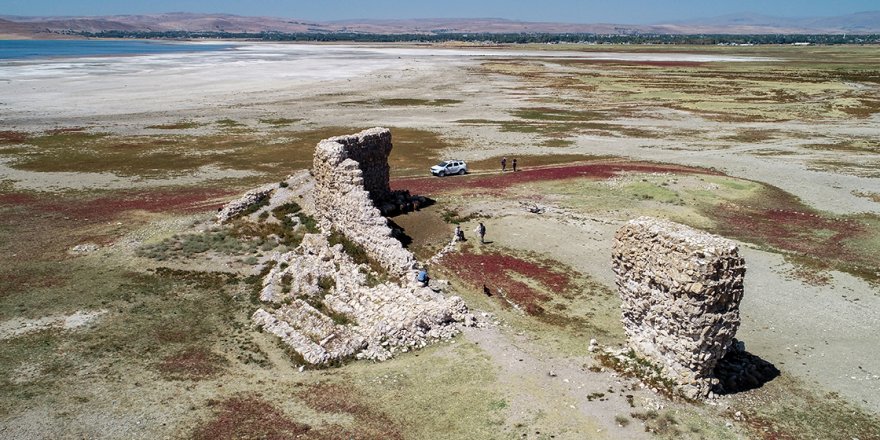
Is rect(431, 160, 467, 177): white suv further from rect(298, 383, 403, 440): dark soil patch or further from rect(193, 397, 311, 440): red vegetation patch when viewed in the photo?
rect(193, 397, 311, 440): red vegetation patch

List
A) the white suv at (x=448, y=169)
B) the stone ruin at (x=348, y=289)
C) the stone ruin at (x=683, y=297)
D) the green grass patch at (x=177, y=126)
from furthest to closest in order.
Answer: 1. the green grass patch at (x=177, y=126)
2. the white suv at (x=448, y=169)
3. the stone ruin at (x=348, y=289)
4. the stone ruin at (x=683, y=297)

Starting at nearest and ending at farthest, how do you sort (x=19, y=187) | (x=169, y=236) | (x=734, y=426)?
(x=734, y=426) < (x=169, y=236) < (x=19, y=187)

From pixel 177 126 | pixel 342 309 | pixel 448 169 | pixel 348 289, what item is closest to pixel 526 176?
pixel 448 169

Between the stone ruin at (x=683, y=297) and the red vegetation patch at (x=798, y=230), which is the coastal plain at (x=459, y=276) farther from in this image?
the stone ruin at (x=683, y=297)

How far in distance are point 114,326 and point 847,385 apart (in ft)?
88.0

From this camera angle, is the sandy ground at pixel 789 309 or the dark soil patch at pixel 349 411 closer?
the dark soil patch at pixel 349 411

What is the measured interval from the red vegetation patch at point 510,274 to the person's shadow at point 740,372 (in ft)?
24.3

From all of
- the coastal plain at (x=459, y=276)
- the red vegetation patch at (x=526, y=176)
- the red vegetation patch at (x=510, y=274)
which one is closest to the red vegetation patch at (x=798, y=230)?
the coastal plain at (x=459, y=276)

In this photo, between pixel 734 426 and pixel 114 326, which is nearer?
pixel 734 426

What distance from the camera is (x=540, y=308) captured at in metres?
25.4

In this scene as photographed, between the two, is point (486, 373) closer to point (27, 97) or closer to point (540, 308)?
point (540, 308)

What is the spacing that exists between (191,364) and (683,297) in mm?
16674

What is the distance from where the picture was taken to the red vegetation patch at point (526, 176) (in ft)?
157

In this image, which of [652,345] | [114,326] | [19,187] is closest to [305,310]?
[114,326]
